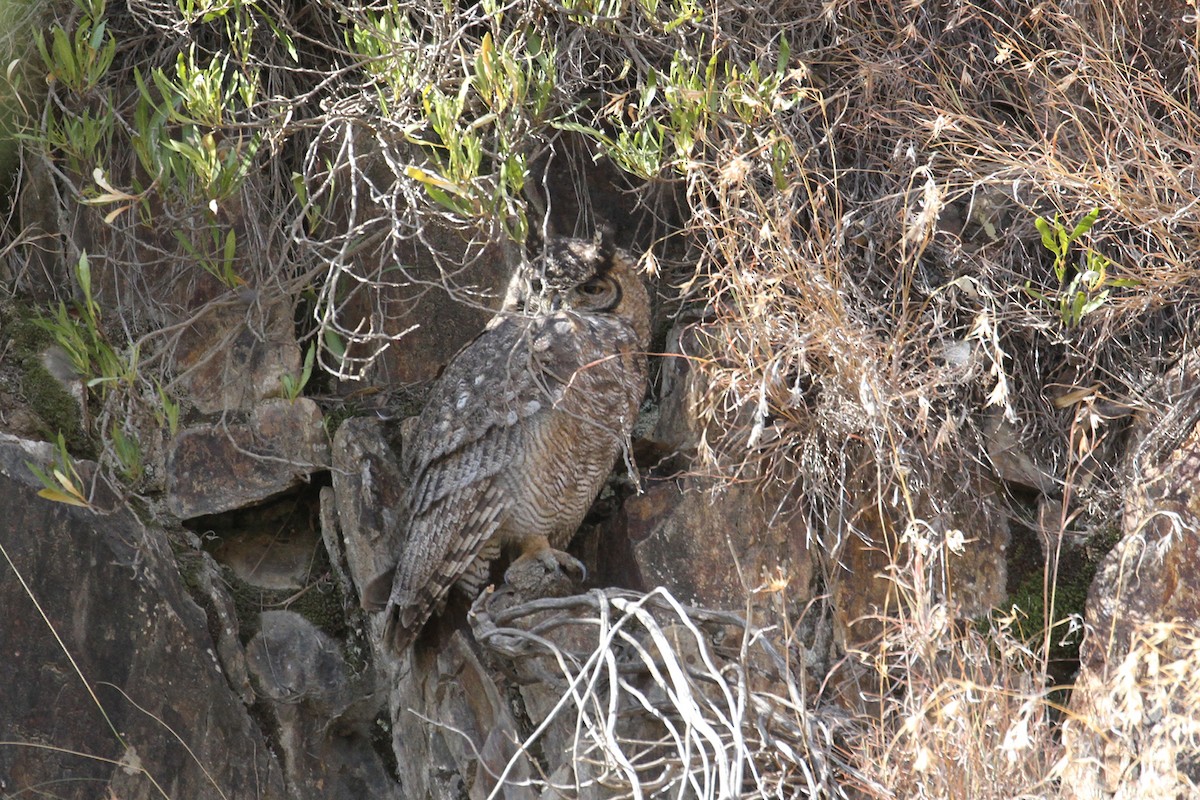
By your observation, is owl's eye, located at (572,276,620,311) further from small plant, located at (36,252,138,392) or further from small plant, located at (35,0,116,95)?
small plant, located at (35,0,116,95)

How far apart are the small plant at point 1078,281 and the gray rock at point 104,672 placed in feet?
7.11

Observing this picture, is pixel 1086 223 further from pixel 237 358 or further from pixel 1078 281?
pixel 237 358

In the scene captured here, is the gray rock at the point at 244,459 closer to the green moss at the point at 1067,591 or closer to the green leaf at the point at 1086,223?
the green moss at the point at 1067,591

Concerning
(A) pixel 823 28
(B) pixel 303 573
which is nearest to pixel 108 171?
(B) pixel 303 573

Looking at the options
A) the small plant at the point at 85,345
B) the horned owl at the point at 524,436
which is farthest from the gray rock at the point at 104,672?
the horned owl at the point at 524,436

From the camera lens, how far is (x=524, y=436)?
2.99 metres

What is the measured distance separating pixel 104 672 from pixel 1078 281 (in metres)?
2.45

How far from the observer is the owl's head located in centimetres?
312

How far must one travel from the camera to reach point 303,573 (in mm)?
3330

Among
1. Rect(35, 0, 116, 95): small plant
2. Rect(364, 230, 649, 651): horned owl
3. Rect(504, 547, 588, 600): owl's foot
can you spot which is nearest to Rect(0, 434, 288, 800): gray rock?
Rect(364, 230, 649, 651): horned owl

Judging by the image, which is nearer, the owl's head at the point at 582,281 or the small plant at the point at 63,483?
the small plant at the point at 63,483

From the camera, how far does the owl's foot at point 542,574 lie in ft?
9.86

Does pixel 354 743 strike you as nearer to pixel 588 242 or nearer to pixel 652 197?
pixel 588 242

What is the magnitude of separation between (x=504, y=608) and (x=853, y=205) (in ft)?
4.55
